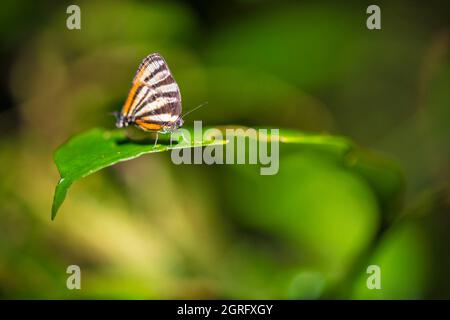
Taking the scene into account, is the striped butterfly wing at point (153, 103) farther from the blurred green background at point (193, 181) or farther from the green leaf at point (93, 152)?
the blurred green background at point (193, 181)

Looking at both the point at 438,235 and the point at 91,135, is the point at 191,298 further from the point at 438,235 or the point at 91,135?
the point at 438,235

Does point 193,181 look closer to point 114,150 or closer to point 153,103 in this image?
point 153,103

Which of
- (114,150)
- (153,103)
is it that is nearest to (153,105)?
(153,103)

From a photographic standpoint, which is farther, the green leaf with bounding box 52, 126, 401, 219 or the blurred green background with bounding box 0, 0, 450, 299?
the blurred green background with bounding box 0, 0, 450, 299

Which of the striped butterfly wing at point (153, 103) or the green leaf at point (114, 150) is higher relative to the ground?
the striped butterfly wing at point (153, 103)

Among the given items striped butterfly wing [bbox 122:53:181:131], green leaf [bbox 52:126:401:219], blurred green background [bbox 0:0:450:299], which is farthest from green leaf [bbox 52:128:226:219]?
blurred green background [bbox 0:0:450:299]

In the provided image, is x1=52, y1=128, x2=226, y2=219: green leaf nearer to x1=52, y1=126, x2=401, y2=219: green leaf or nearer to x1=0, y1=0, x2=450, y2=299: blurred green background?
x1=52, y1=126, x2=401, y2=219: green leaf

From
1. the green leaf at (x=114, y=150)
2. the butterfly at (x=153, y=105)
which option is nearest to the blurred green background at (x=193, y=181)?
the green leaf at (x=114, y=150)

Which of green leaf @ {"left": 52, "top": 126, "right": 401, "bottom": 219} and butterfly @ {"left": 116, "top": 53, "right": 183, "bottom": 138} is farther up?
butterfly @ {"left": 116, "top": 53, "right": 183, "bottom": 138}
